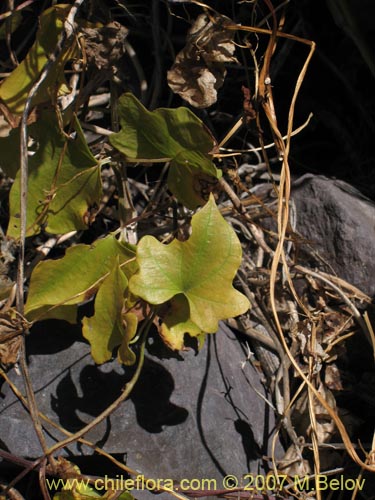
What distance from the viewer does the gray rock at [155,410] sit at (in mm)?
945

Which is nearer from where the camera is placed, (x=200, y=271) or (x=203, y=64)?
(x=200, y=271)

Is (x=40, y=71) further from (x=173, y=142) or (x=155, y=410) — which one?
(x=155, y=410)

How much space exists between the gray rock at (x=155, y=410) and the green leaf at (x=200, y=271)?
0.55 ft

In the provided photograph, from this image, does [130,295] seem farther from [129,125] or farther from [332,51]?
[332,51]

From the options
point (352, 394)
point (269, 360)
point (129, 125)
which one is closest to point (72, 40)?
point (129, 125)

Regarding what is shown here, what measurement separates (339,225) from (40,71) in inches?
25.3

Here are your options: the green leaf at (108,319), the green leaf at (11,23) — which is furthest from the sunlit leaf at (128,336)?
the green leaf at (11,23)

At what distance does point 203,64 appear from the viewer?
101cm

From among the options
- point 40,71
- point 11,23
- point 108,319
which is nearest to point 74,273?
point 108,319

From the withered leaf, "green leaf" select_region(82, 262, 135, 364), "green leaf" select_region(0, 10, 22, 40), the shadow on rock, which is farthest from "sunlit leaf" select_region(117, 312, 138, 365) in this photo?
"green leaf" select_region(0, 10, 22, 40)

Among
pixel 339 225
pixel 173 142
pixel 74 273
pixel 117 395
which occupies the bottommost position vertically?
pixel 117 395

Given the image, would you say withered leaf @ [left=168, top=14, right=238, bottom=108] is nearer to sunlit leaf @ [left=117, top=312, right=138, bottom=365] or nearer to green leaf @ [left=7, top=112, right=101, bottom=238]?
green leaf @ [left=7, top=112, right=101, bottom=238]

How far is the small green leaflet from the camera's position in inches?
33.3

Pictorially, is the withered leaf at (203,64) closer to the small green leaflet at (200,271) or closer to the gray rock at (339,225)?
the small green leaflet at (200,271)
